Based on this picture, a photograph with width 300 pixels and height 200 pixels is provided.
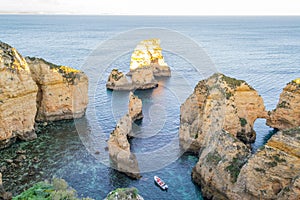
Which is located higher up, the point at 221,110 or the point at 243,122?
the point at 221,110

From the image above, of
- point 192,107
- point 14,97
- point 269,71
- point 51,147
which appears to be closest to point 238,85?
point 192,107

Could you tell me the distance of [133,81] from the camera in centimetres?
8506

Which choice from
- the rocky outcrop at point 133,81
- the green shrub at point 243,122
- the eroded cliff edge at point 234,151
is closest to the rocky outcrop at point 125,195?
the eroded cliff edge at point 234,151

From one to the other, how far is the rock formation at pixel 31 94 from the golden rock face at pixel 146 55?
39.0 meters

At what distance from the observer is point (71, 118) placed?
2340 inches

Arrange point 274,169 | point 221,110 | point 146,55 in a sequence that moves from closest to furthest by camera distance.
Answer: point 274,169, point 221,110, point 146,55

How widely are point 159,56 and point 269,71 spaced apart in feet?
119

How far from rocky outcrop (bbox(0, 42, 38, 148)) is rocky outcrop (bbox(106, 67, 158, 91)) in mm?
33628

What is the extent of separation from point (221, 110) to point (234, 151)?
11261mm

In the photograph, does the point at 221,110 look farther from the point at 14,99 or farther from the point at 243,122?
the point at 14,99

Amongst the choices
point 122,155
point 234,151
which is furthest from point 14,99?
point 234,151

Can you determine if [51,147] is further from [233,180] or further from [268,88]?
[268,88]

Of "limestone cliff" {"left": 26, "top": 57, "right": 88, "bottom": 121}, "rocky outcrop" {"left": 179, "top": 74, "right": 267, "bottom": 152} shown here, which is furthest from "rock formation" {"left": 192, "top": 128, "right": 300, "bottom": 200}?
"limestone cliff" {"left": 26, "top": 57, "right": 88, "bottom": 121}

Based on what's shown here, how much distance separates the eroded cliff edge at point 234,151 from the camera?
29145 mm
